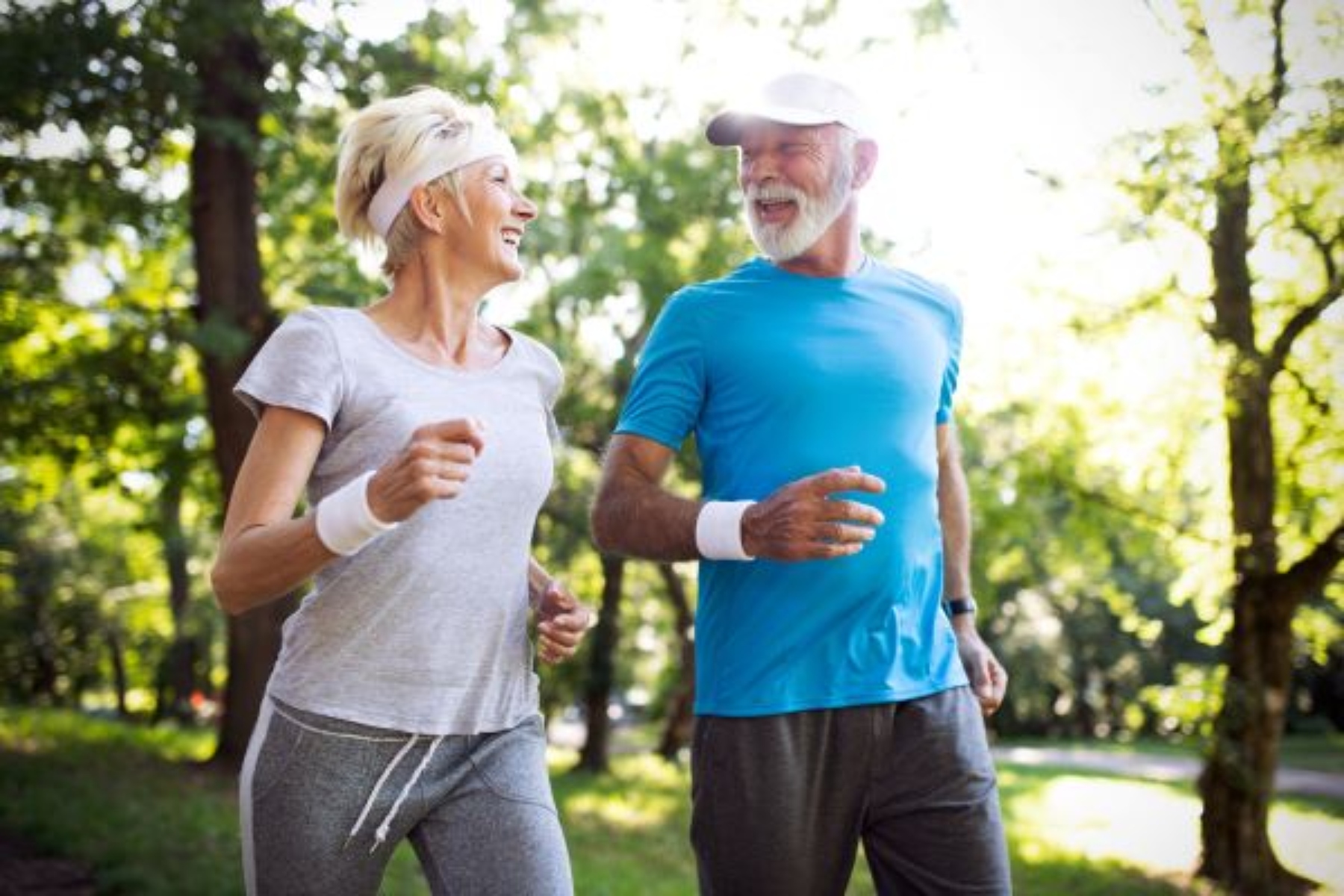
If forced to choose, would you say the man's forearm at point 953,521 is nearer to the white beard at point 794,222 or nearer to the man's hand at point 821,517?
the white beard at point 794,222

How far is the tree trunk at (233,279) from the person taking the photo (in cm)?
1190

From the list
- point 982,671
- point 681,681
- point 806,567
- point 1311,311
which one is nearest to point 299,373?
point 806,567

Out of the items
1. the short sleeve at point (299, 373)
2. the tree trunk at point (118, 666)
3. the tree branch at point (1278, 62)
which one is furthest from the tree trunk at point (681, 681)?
the tree trunk at point (118, 666)

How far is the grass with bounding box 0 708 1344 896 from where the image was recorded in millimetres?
8984

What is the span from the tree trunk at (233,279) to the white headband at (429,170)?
356 inches

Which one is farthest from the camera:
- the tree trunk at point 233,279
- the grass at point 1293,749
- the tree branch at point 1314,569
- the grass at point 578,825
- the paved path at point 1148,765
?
the grass at point 1293,749

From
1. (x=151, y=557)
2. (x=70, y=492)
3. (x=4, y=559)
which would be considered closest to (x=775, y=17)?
(x=4, y=559)

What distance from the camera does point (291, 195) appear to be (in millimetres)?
15758

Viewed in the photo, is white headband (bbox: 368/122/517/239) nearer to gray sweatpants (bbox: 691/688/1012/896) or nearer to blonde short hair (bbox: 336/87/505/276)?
blonde short hair (bbox: 336/87/505/276)

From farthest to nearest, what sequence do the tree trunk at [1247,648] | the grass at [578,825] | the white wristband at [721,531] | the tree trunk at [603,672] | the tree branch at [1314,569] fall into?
1. the tree trunk at [603,672]
2. the tree trunk at [1247,648]
3. the tree branch at [1314,569]
4. the grass at [578,825]
5. the white wristband at [721,531]

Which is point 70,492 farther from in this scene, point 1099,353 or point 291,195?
point 1099,353

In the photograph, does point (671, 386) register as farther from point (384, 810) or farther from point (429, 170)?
point (384, 810)

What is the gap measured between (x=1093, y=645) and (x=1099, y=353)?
34093 mm

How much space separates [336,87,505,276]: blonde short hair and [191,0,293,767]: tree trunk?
29.4ft
